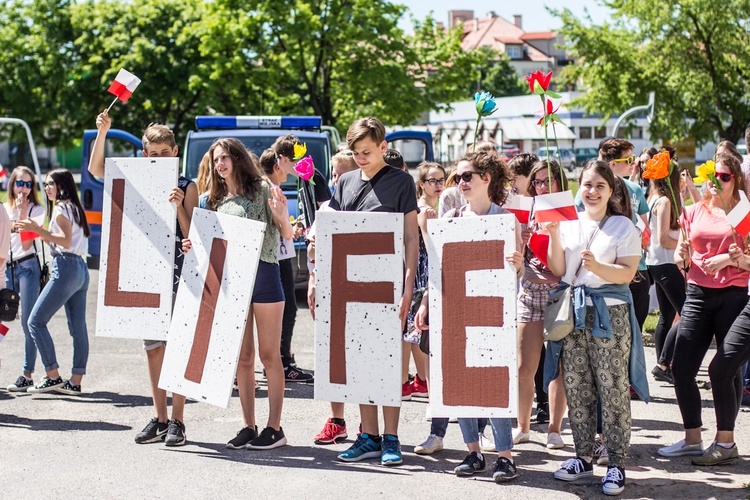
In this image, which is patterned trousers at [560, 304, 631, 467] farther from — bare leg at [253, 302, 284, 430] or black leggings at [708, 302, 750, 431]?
bare leg at [253, 302, 284, 430]

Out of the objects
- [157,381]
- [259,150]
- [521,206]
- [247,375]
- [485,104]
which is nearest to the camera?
[485,104]

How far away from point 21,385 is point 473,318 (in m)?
4.30

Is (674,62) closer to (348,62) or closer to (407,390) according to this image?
(348,62)

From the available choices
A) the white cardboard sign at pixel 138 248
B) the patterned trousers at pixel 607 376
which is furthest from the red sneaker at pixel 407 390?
the patterned trousers at pixel 607 376

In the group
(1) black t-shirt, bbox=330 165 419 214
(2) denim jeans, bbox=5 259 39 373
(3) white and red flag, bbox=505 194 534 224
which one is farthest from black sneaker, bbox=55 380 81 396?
(3) white and red flag, bbox=505 194 534 224

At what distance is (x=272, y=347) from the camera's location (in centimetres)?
637

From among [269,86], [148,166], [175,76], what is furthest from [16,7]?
[148,166]

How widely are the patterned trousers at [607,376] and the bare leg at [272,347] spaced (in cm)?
174

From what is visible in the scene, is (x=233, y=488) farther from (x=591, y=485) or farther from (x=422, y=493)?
(x=591, y=485)

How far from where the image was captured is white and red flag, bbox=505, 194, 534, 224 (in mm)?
6312

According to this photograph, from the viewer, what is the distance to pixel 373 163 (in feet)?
19.7

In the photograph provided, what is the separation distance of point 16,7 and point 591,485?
49.1 meters

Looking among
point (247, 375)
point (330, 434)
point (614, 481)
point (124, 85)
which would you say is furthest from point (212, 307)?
point (614, 481)

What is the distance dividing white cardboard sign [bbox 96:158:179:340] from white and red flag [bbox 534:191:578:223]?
232 cm
